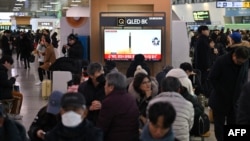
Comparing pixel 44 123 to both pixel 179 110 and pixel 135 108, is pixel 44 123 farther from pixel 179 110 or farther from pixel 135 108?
pixel 179 110

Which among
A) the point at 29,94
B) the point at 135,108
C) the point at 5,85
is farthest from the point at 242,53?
the point at 29,94

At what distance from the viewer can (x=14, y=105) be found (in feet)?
33.0

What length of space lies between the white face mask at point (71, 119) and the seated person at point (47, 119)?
115cm

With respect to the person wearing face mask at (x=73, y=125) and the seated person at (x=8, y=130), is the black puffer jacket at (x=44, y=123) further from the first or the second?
the person wearing face mask at (x=73, y=125)

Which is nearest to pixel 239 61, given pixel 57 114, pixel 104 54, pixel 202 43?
pixel 57 114

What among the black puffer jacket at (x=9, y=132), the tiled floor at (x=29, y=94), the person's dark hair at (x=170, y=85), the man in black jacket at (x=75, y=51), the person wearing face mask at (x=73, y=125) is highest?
the man in black jacket at (x=75, y=51)

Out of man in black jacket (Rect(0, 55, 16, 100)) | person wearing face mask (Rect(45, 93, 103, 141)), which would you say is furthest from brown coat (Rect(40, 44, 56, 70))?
person wearing face mask (Rect(45, 93, 103, 141))

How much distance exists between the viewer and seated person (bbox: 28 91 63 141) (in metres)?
4.74

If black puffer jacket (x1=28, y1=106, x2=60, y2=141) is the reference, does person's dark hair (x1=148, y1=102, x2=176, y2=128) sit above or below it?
above

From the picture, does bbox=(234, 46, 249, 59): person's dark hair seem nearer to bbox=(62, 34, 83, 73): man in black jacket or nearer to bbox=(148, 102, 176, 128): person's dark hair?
bbox=(148, 102, 176, 128): person's dark hair

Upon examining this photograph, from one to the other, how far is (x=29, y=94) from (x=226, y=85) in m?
8.24

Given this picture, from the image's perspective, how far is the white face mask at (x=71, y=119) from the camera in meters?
3.56

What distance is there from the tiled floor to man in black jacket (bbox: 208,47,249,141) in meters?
0.51

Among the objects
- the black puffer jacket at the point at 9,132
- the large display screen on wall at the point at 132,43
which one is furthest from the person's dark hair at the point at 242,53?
the large display screen on wall at the point at 132,43
